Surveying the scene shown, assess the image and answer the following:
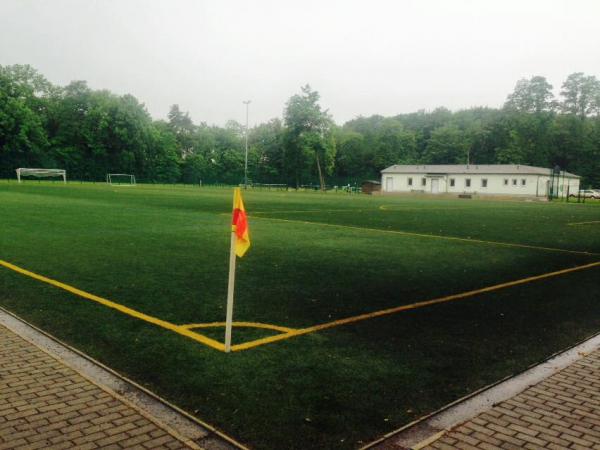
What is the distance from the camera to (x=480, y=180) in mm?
66000

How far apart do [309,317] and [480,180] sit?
212ft

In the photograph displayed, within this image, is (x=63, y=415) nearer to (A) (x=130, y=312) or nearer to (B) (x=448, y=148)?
(A) (x=130, y=312)

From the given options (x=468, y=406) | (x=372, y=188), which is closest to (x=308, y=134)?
(x=372, y=188)

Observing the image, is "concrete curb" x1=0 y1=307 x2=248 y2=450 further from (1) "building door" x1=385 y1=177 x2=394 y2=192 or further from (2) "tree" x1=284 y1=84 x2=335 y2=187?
(2) "tree" x1=284 y1=84 x2=335 y2=187

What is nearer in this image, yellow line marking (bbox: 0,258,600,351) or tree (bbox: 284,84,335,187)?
yellow line marking (bbox: 0,258,600,351)

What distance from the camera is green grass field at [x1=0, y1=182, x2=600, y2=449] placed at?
3.98 meters

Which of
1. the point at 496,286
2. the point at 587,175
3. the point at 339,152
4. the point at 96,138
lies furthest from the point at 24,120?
the point at 587,175

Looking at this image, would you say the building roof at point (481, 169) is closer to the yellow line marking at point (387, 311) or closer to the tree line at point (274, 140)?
the tree line at point (274, 140)

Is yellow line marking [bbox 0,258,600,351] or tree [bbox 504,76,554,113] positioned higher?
tree [bbox 504,76,554,113]

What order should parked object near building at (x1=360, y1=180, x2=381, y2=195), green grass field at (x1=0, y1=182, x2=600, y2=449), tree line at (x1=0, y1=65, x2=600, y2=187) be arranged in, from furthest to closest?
tree line at (x1=0, y1=65, x2=600, y2=187)
parked object near building at (x1=360, y1=180, x2=381, y2=195)
green grass field at (x1=0, y1=182, x2=600, y2=449)

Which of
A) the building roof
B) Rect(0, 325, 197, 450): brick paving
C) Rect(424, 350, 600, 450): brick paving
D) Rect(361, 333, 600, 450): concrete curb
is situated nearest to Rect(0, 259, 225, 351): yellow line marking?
Rect(0, 325, 197, 450): brick paving

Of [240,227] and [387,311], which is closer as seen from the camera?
[240,227]

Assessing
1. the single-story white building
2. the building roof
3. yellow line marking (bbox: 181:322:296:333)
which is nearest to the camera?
yellow line marking (bbox: 181:322:296:333)

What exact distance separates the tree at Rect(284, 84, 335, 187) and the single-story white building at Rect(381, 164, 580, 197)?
11380 mm
